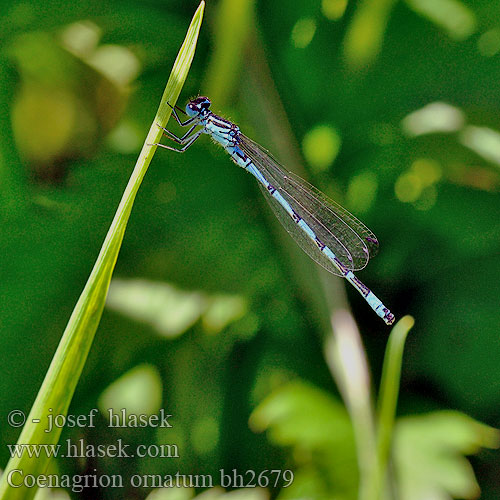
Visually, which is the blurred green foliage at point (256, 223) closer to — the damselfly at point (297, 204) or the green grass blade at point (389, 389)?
the damselfly at point (297, 204)

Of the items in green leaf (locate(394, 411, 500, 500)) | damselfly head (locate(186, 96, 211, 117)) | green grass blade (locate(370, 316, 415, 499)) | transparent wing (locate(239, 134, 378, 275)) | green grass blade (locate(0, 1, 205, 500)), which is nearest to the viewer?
green grass blade (locate(0, 1, 205, 500))

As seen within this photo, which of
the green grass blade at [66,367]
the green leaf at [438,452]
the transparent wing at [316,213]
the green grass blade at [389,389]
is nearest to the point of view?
the green grass blade at [66,367]

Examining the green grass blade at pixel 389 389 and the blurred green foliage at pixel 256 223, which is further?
the blurred green foliage at pixel 256 223

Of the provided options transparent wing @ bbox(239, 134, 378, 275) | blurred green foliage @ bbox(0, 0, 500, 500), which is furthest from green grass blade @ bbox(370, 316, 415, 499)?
transparent wing @ bbox(239, 134, 378, 275)

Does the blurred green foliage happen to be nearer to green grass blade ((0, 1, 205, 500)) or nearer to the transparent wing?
the transparent wing

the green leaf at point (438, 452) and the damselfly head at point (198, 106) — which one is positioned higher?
the damselfly head at point (198, 106)

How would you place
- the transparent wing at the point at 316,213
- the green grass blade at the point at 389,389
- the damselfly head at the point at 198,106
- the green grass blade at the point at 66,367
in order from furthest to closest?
the transparent wing at the point at 316,213
the damselfly head at the point at 198,106
the green grass blade at the point at 389,389
the green grass blade at the point at 66,367

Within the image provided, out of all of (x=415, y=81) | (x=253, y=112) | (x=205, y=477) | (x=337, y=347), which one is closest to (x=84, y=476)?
(x=205, y=477)

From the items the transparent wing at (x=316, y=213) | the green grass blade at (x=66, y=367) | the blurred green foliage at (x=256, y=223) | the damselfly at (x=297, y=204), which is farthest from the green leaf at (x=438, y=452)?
the green grass blade at (x=66, y=367)
